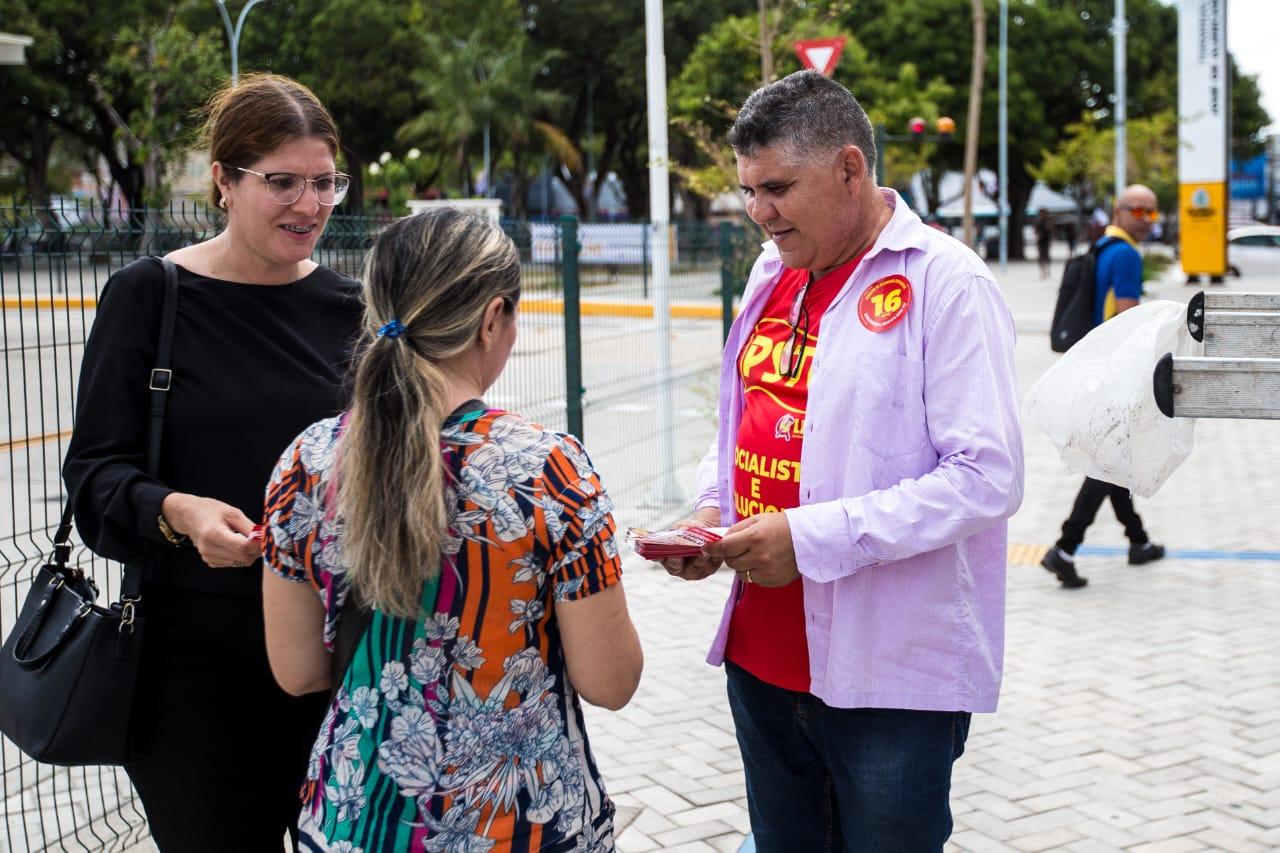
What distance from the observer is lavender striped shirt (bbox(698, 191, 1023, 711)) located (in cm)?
211

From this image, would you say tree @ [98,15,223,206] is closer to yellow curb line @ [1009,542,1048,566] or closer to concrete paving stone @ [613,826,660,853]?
yellow curb line @ [1009,542,1048,566]

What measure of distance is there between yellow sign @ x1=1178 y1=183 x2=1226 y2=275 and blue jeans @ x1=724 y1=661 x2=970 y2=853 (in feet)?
96.8

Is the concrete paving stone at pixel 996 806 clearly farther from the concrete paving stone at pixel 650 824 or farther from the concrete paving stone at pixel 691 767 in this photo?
the concrete paving stone at pixel 650 824

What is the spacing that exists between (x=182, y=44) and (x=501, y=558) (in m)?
32.3

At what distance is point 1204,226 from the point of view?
2909cm

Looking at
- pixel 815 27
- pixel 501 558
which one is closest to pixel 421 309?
pixel 501 558

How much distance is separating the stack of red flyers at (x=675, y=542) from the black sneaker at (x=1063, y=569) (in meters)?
4.79

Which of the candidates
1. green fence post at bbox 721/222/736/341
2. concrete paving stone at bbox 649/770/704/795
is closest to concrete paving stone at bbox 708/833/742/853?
concrete paving stone at bbox 649/770/704/795

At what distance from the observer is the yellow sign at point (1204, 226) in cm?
2892

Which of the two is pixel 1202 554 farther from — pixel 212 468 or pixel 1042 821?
pixel 212 468

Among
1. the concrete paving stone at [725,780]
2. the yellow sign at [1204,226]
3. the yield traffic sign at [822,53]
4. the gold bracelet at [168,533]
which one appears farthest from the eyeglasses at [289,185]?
the yellow sign at [1204,226]

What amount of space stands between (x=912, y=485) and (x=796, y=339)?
40 centimetres

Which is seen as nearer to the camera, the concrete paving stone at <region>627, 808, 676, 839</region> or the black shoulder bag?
the black shoulder bag

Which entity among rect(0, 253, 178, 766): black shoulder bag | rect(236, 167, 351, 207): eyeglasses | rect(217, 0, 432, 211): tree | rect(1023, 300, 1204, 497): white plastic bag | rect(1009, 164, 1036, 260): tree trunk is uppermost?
rect(217, 0, 432, 211): tree
